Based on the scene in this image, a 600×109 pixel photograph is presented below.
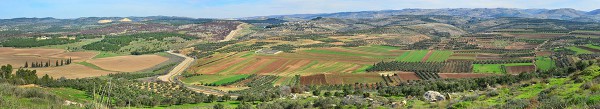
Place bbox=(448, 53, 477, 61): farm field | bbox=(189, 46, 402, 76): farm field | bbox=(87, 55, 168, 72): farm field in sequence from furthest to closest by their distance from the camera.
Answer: bbox=(448, 53, 477, 61): farm field
bbox=(87, 55, 168, 72): farm field
bbox=(189, 46, 402, 76): farm field

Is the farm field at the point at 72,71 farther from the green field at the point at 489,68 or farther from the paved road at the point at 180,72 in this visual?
the green field at the point at 489,68

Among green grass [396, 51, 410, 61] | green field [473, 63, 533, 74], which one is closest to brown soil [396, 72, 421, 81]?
green field [473, 63, 533, 74]

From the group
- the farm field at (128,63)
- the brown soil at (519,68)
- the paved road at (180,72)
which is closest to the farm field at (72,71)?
the farm field at (128,63)

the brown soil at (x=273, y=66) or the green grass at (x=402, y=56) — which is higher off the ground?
the green grass at (x=402, y=56)

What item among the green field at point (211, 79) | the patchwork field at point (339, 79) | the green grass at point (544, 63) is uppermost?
the green grass at point (544, 63)

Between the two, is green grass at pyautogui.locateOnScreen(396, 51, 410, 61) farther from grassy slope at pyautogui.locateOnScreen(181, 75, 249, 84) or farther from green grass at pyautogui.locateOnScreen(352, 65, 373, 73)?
grassy slope at pyautogui.locateOnScreen(181, 75, 249, 84)

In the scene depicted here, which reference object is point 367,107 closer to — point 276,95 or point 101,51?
point 276,95
